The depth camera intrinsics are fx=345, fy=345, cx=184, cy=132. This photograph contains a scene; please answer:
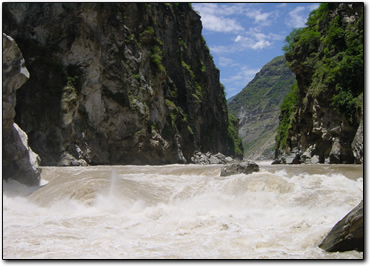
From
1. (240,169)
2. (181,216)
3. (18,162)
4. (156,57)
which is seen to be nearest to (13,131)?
(18,162)

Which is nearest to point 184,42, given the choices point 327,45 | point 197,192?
point 327,45

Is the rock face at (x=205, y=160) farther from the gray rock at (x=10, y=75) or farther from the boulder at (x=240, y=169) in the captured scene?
the gray rock at (x=10, y=75)

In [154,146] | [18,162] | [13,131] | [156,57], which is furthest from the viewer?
[156,57]

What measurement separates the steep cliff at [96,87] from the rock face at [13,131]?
1143 cm

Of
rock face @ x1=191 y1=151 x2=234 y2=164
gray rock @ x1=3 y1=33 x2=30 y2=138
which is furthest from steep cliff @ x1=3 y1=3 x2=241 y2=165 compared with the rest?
gray rock @ x1=3 y1=33 x2=30 y2=138

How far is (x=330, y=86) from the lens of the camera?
26.2 meters

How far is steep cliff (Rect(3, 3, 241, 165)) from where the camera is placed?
2673 cm

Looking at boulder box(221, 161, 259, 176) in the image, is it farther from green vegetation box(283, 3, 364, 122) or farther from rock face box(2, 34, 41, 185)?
green vegetation box(283, 3, 364, 122)

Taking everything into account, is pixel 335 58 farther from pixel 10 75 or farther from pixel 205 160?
pixel 205 160

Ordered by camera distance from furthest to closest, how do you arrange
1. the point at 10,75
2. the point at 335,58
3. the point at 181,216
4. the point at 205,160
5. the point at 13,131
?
the point at 205,160, the point at 335,58, the point at 13,131, the point at 10,75, the point at 181,216

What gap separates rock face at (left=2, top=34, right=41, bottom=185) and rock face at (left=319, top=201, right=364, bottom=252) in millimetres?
12007

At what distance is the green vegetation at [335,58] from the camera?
79.4 feet

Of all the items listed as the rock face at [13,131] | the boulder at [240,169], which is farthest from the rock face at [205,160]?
the rock face at [13,131]

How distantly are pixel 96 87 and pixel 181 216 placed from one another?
23322mm
